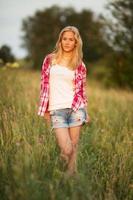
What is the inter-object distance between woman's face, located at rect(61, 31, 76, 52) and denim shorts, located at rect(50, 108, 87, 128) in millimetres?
667

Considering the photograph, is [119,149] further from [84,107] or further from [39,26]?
[39,26]

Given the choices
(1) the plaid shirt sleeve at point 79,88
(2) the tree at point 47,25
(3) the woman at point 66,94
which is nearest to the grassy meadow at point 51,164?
(3) the woman at point 66,94

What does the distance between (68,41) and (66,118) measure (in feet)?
2.71

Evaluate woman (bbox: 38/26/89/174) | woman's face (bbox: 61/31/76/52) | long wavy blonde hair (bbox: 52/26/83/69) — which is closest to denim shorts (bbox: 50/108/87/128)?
woman (bbox: 38/26/89/174)

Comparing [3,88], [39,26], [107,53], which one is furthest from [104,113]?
[39,26]

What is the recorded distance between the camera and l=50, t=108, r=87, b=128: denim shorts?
16.8 feet

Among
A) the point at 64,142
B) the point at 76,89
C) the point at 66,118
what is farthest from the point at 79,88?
the point at 64,142

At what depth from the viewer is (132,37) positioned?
2156cm

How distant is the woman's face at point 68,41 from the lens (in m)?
5.30

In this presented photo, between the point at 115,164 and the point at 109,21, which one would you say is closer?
the point at 115,164

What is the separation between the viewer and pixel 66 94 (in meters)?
5.20

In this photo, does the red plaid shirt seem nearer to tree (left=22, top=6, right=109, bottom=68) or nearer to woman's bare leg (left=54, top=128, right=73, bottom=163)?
woman's bare leg (left=54, top=128, right=73, bottom=163)

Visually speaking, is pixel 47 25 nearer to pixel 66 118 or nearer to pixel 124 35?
pixel 124 35

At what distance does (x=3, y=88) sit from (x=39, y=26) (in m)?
41.0
